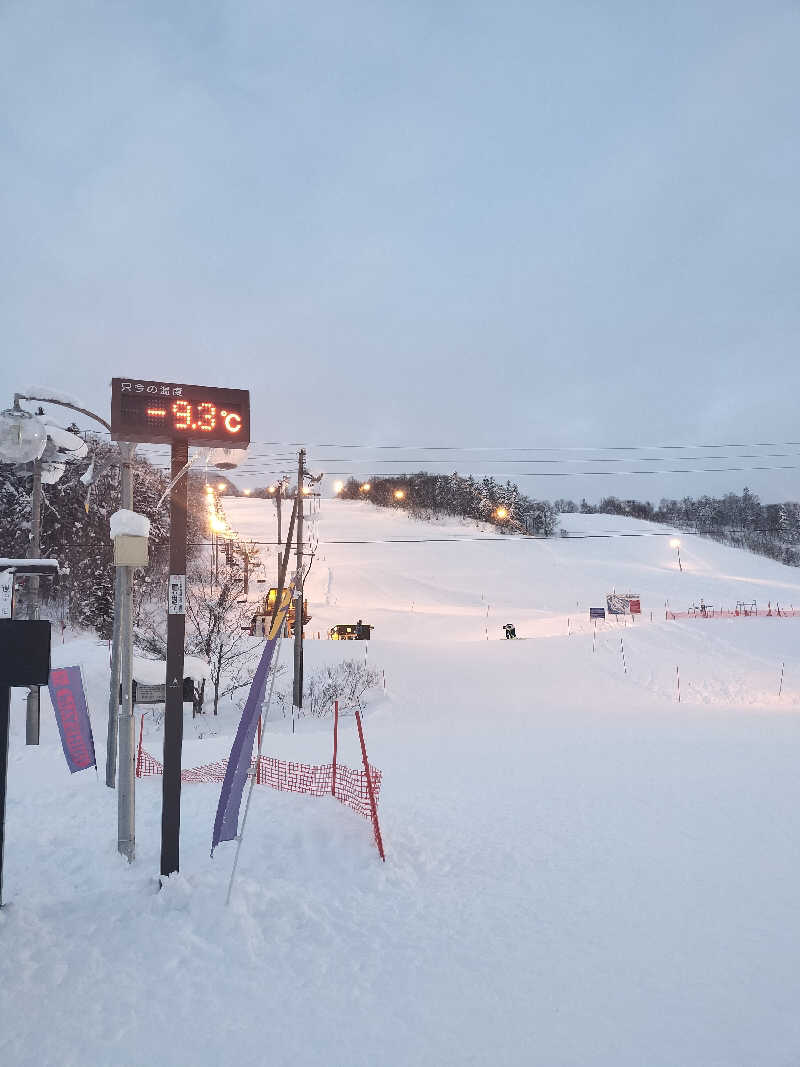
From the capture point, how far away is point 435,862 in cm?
801

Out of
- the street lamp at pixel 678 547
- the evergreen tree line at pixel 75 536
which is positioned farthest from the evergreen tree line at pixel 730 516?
the evergreen tree line at pixel 75 536

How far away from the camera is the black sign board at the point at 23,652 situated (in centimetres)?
577

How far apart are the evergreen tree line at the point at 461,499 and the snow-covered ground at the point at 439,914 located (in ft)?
289

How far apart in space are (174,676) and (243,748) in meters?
1.19

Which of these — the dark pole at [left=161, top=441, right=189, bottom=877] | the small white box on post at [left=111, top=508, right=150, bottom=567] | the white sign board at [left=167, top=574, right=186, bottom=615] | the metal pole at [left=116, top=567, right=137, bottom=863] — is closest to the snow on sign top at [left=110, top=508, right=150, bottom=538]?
the small white box on post at [left=111, top=508, right=150, bottom=567]

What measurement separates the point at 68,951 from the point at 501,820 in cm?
616

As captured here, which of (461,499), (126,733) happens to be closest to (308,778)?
(126,733)

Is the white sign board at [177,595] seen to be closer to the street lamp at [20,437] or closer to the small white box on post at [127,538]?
the small white box on post at [127,538]

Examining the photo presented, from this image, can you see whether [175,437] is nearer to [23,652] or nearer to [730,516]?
[23,652]

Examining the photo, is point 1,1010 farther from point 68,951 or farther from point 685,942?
point 685,942

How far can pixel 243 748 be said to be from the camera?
7.11 metres

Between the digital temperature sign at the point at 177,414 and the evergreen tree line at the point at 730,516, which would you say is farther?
the evergreen tree line at the point at 730,516

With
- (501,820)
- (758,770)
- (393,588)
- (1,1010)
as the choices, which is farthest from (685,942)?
(393,588)

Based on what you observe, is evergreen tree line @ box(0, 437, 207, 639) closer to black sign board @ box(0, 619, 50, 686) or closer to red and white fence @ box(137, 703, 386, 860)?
red and white fence @ box(137, 703, 386, 860)
